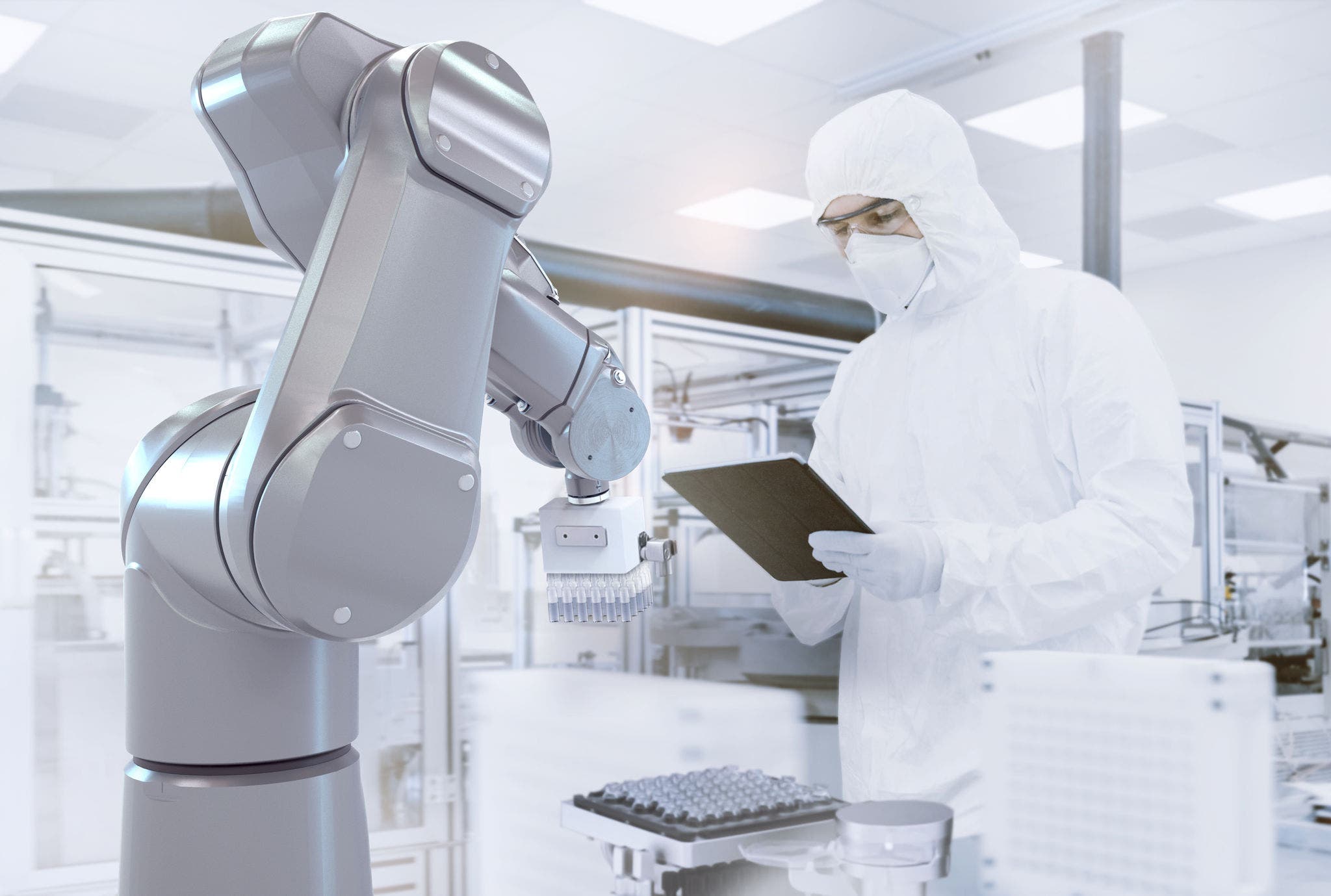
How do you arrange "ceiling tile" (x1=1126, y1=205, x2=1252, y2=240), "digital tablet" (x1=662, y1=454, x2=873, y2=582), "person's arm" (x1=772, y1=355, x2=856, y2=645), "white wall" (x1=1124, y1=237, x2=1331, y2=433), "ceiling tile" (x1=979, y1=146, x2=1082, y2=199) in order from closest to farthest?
"digital tablet" (x1=662, y1=454, x2=873, y2=582), "person's arm" (x1=772, y1=355, x2=856, y2=645), "ceiling tile" (x1=979, y1=146, x2=1082, y2=199), "ceiling tile" (x1=1126, y1=205, x2=1252, y2=240), "white wall" (x1=1124, y1=237, x2=1331, y2=433)

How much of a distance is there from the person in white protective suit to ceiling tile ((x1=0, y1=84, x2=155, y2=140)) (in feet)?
12.4

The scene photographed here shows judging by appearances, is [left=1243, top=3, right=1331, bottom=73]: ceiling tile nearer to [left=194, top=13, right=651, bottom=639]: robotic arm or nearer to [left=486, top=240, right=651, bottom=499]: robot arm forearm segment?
[left=486, top=240, right=651, bottom=499]: robot arm forearm segment

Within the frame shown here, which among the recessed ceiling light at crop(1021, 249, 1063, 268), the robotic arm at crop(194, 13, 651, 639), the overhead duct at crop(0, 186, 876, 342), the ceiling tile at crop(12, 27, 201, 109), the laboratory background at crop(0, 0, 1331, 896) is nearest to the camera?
the robotic arm at crop(194, 13, 651, 639)

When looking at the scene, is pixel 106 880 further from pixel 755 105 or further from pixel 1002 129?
pixel 1002 129

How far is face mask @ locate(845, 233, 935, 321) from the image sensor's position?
4.43ft

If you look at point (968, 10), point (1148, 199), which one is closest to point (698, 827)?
point (968, 10)

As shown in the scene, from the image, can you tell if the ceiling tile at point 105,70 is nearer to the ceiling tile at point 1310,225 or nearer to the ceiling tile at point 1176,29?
the ceiling tile at point 1176,29

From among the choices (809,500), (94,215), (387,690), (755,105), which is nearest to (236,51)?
(809,500)

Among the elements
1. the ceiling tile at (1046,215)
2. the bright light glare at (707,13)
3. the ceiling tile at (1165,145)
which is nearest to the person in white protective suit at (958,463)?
the bright light glare at (707,13)

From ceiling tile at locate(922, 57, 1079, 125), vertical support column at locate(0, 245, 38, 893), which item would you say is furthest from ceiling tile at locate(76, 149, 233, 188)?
vertical support column at locate(0, 245, 38, 893)

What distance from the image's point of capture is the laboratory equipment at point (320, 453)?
1.44ft

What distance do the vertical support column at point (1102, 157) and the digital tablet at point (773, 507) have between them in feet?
8.37

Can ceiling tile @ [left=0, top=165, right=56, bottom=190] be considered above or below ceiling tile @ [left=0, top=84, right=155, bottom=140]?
below

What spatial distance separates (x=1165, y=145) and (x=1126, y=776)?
504cm
